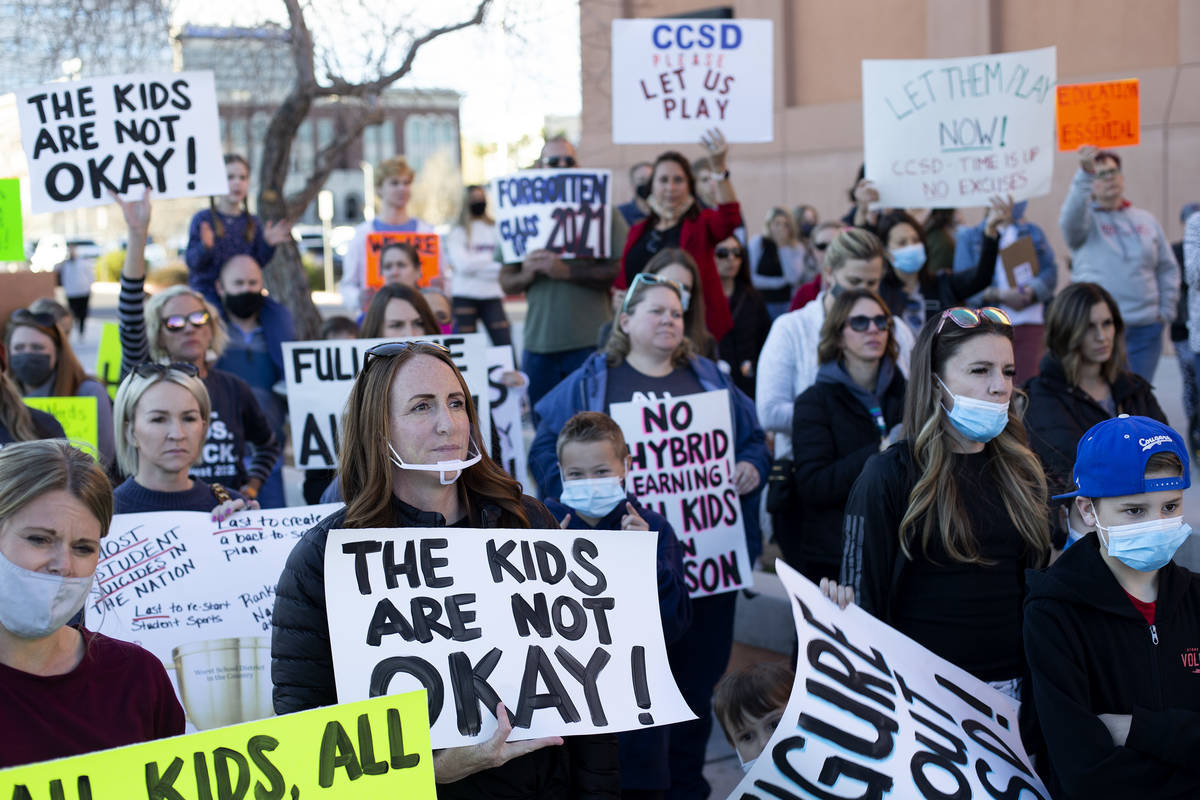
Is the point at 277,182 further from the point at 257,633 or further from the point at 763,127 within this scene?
the point at 257,633

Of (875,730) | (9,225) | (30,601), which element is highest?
(9,225)

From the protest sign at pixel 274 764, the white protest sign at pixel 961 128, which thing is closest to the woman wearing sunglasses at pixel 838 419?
the protest sign at pixel 274 764

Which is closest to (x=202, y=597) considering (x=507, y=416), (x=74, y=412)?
(x=74, y=412)

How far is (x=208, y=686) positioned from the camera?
13.6ft

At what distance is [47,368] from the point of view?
6.00 meters

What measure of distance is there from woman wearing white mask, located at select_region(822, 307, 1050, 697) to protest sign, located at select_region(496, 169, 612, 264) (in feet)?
13.8

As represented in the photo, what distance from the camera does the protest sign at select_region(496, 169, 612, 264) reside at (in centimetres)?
783

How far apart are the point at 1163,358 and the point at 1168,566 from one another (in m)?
12.4

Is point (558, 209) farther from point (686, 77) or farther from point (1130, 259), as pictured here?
point (1130, 259)

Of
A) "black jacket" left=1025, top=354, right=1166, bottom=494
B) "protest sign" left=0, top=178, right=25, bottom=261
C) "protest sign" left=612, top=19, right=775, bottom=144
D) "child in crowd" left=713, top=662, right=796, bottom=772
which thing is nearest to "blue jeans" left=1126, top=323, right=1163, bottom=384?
"protest sign" left=612, top=19, right=775, bottom=144

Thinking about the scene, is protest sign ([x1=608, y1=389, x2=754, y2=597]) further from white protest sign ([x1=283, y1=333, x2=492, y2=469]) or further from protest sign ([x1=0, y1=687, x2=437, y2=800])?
protest sign ([x1=0, y1=687, x2=437, y2=800])

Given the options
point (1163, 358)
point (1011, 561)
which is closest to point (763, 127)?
point (1011, 561)

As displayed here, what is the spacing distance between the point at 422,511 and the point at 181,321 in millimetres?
3194

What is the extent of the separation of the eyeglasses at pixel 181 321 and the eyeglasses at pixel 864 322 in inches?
115
